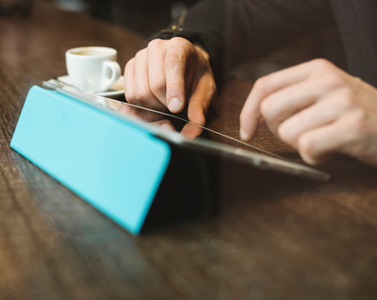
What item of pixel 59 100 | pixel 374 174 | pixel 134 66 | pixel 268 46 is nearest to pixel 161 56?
pixel 134 66

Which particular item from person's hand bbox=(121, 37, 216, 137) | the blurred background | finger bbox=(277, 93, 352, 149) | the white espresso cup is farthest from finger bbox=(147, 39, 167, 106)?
the blurred background

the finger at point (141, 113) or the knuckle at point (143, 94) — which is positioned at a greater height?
the finger at point (141, 113)

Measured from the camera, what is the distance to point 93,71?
618 millimetres

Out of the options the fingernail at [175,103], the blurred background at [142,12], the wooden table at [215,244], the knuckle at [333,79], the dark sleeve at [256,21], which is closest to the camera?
the wooden table at [215,244]

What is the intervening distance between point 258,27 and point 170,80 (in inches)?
19.7

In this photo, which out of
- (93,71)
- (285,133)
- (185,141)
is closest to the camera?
(185,141)

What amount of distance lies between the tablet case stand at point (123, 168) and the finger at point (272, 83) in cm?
10

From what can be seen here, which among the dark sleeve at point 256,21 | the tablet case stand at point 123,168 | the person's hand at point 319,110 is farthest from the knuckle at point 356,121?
the dark sleeve at point 256,21

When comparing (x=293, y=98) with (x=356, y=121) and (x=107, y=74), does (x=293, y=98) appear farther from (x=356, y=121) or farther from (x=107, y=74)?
(x=107, y=74)

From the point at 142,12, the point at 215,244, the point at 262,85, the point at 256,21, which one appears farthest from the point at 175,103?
the point at 142,12

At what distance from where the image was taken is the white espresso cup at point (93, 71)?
607 millimetres

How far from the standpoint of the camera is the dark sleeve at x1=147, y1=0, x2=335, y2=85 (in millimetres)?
808

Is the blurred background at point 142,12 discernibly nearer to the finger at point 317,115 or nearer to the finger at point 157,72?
the finger at point 157,72

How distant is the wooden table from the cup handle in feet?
0.82
